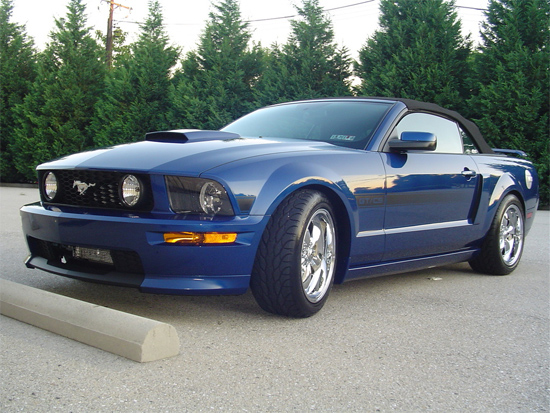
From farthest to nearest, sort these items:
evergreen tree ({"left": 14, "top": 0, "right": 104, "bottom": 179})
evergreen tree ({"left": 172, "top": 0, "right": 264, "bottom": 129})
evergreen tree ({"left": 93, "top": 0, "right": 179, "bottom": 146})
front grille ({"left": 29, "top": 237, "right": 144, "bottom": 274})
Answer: evergreen tree ({"left": 14, "top": 0, "right": 104, "bottom": 179}), evergreen tree ({"left": 93, "top": 0, "right": 179, "bottom": 146}), evergreen tree ({"left": 172, "top": 0, "right": 264, "bottom": 129}), front grille ({"left": 29, "top": 237, "right": 144, "bottom": 274})

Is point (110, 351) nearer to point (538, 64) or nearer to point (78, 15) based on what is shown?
point (538, 64)

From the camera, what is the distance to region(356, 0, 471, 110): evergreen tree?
1364 cm

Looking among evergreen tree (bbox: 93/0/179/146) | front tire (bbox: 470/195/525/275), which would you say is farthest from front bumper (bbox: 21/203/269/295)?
evergreen tree (bbox: 93/0/179/146)

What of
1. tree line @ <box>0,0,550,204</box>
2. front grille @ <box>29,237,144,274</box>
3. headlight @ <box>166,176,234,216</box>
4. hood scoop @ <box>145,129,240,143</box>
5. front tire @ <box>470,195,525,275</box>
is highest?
tree line @ <box>0,0,550,204</box>

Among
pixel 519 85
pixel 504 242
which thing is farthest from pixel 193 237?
pixel 519 85

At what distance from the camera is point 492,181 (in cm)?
524

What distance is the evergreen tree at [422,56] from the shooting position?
13641 millimetres

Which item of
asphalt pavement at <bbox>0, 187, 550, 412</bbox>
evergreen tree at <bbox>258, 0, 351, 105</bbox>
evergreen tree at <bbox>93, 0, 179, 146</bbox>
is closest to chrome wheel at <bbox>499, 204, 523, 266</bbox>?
asphalt pavement at <bbox>0, 187, 550, 412</bbox>

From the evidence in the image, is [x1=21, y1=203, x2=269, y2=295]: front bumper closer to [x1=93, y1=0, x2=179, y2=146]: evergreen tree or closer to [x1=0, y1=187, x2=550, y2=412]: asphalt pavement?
[x1=0, y1=187, x2=550, y2=412]: asphalt pavement

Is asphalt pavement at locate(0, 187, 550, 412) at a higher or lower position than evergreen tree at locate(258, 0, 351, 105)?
lower

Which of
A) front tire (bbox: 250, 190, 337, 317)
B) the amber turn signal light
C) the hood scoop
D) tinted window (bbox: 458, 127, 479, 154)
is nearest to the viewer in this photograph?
the amber turn signal light

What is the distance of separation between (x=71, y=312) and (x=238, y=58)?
15008mm

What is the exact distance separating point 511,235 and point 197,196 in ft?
11.7

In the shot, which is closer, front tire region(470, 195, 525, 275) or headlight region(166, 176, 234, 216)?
headlight region(166, 176, 234, 216)
